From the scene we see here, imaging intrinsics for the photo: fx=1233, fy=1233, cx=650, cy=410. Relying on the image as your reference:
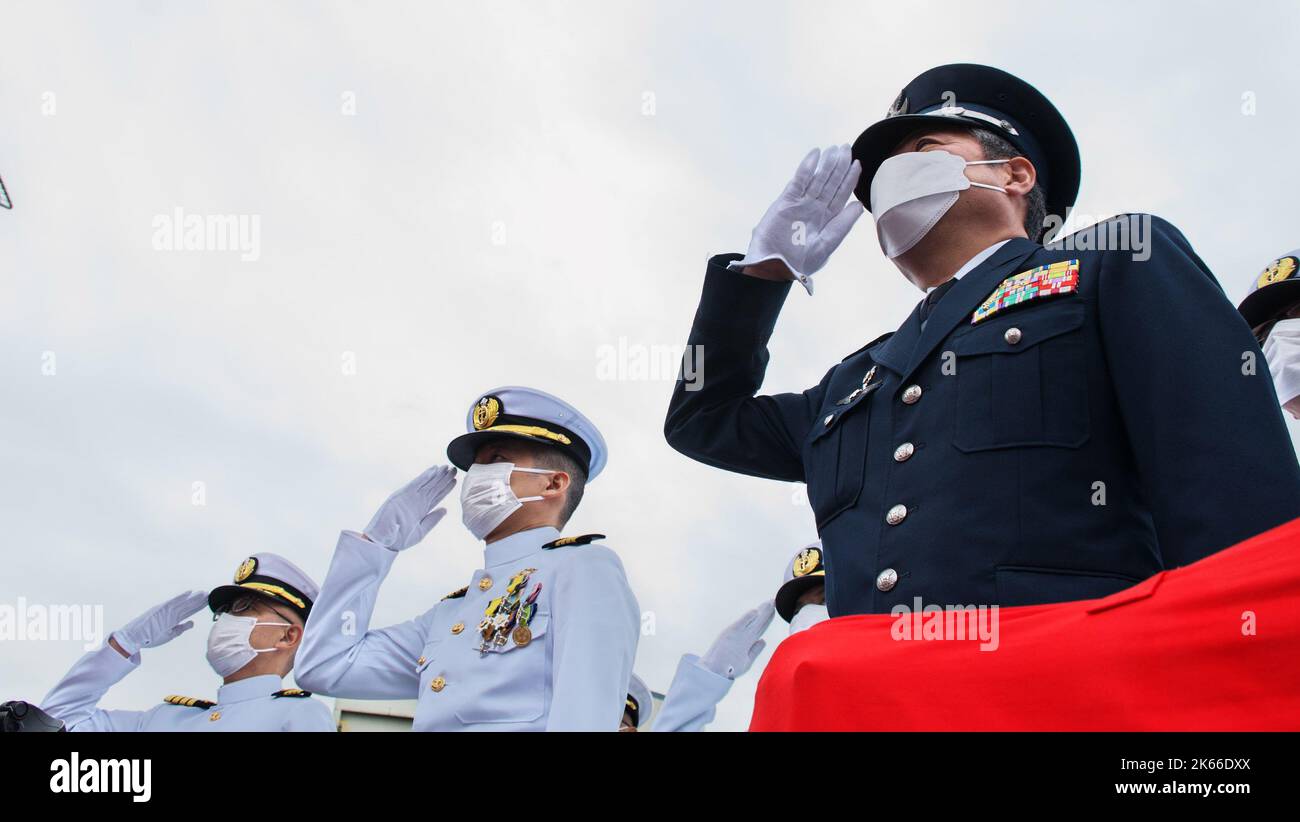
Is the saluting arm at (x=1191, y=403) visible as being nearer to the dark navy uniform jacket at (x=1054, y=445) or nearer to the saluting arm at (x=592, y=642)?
the dark navy uniform jacket at (x=1054, y=445)

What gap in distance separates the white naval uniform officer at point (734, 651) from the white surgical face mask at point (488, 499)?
2.07 m

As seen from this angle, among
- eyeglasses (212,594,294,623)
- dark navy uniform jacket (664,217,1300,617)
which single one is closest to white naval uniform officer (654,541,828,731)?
eyeglasses (212,594,294,623)

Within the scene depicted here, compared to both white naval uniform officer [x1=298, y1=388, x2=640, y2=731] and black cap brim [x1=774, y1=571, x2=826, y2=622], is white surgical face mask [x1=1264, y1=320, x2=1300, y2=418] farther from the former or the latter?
white naval uniform officer [x1=298, y1=388, x2=640, y2=731]

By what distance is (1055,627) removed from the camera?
1.78 m

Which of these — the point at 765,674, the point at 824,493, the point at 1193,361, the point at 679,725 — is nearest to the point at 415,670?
the point at 679,725

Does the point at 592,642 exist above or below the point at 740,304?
below

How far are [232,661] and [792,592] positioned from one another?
3.46 m

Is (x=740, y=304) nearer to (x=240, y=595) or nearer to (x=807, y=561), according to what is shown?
(x=807, y=561)

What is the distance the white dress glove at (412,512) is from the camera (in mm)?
6188

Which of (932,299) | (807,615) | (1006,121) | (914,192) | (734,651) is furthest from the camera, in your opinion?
(734,651)

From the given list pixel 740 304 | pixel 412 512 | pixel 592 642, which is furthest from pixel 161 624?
pixel 740 304

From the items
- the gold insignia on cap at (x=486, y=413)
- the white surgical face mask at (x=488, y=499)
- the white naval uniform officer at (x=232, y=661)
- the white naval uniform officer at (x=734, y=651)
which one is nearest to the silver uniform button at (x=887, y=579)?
the white surgical face mask at (x=488, y=499)

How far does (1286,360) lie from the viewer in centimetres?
531
